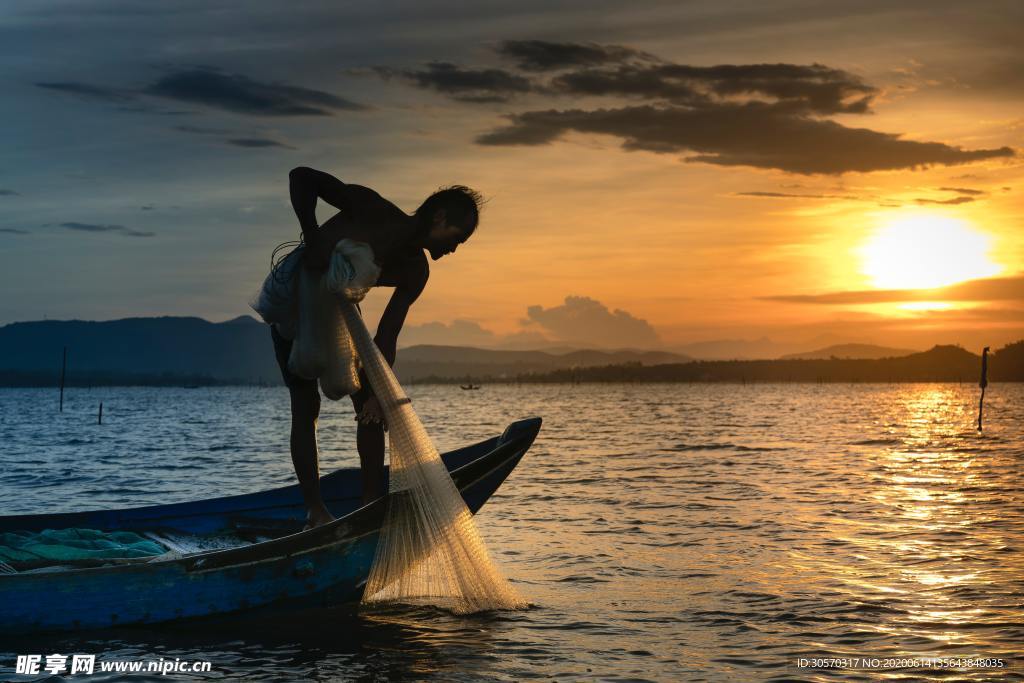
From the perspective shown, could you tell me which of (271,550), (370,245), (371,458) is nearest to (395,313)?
(370,245)

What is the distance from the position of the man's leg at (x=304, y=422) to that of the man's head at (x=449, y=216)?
164 cm

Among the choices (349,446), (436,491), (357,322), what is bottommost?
(349,446)

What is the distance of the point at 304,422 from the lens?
8594 millimetres

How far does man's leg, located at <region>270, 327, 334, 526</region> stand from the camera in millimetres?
8500

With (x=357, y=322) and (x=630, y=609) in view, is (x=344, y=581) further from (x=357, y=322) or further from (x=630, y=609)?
(x=630, y=609)

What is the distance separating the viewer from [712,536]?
15.7m

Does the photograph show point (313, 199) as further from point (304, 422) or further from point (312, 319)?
point (304, 422)

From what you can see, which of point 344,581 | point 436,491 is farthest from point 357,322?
point 344,581

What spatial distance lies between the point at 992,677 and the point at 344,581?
16.9 ft

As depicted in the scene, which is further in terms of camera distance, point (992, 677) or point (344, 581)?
point (344, 581)

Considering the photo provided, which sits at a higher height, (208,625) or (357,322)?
(357,322)

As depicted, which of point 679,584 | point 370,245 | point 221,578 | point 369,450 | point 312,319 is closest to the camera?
point 370,245

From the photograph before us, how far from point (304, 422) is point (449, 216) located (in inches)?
86.6

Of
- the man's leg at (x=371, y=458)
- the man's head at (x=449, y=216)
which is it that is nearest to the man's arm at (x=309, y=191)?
the man's head at (x=449, y=216)
